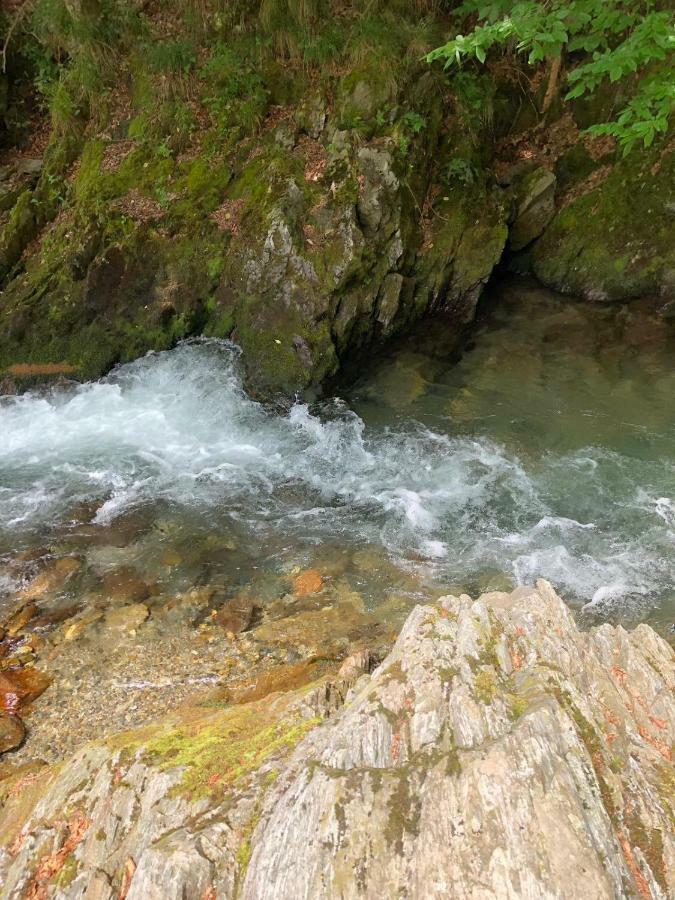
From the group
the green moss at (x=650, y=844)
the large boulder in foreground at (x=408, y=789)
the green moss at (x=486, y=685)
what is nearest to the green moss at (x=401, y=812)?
the large boulder in foreground at (x=408, y=789)

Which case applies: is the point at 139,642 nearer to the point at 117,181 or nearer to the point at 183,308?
the point at 183,308

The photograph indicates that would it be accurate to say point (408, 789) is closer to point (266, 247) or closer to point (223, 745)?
point (223, 745)

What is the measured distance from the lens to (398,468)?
27.1 ft

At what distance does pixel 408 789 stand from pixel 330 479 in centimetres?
561

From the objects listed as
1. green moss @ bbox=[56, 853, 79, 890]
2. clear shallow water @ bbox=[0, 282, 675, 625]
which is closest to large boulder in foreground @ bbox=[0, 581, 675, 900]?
green moss @ bbox=[56, 853, 79, 890]

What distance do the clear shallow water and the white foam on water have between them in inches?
1.1

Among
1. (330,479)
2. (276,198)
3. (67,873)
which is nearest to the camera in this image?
(67,873)

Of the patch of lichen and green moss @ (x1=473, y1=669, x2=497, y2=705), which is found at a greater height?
green moss @ (x1=473, y1=669, x2=497, y2=705)

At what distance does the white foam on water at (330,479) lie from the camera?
21.9 feet

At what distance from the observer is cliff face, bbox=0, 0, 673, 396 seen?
9914 millimetres

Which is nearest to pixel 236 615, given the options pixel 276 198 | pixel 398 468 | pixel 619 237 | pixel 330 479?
pixel 330 479

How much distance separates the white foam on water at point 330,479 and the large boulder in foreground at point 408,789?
108 inches

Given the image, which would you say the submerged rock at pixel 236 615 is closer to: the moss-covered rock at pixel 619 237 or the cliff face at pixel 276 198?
the cliff face at pixel 276 198

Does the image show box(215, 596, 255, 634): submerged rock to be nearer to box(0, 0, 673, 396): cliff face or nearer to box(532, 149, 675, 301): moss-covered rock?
box(0, 0, 673, 396): cliff face
